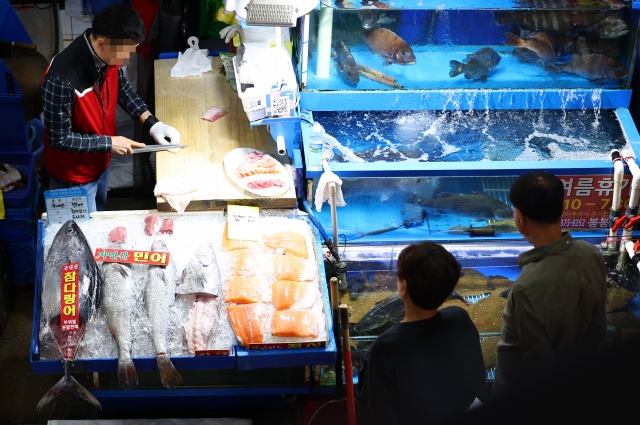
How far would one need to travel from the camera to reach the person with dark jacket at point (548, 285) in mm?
2789

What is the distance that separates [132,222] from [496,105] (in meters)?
2.86

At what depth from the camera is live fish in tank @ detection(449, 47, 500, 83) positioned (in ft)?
16.6

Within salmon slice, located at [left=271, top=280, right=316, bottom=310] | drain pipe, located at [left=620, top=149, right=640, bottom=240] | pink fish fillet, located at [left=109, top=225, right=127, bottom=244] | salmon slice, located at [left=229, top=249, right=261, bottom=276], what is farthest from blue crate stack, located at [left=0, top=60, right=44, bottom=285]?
drain pipe, located at [left=620, top=149, right=640, bottom=240]

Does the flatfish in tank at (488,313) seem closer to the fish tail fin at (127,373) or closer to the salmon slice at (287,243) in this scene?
the salmon slice at (287,243)

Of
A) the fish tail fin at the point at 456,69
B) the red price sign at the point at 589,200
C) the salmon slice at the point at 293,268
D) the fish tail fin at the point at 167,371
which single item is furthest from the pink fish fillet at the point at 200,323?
the fish tail fin at the point at 456,69

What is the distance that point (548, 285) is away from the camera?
2.78m

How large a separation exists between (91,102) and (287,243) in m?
1.50

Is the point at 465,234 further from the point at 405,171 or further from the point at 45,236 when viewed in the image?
the point at 45,236

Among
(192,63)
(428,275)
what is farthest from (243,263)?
(192,63)

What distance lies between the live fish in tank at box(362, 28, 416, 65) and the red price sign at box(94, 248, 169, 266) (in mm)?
2325

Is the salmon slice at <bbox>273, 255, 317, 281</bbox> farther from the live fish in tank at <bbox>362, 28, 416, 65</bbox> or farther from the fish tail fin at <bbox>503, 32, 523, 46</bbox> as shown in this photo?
the fish tail fin at <bbox>503, 32, 523, 46</bbox>

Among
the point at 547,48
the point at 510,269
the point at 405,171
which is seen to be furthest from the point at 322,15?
the point at 510,269

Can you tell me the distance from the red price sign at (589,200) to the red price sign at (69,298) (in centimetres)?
316

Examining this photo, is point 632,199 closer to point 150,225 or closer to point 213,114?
point 213,114
